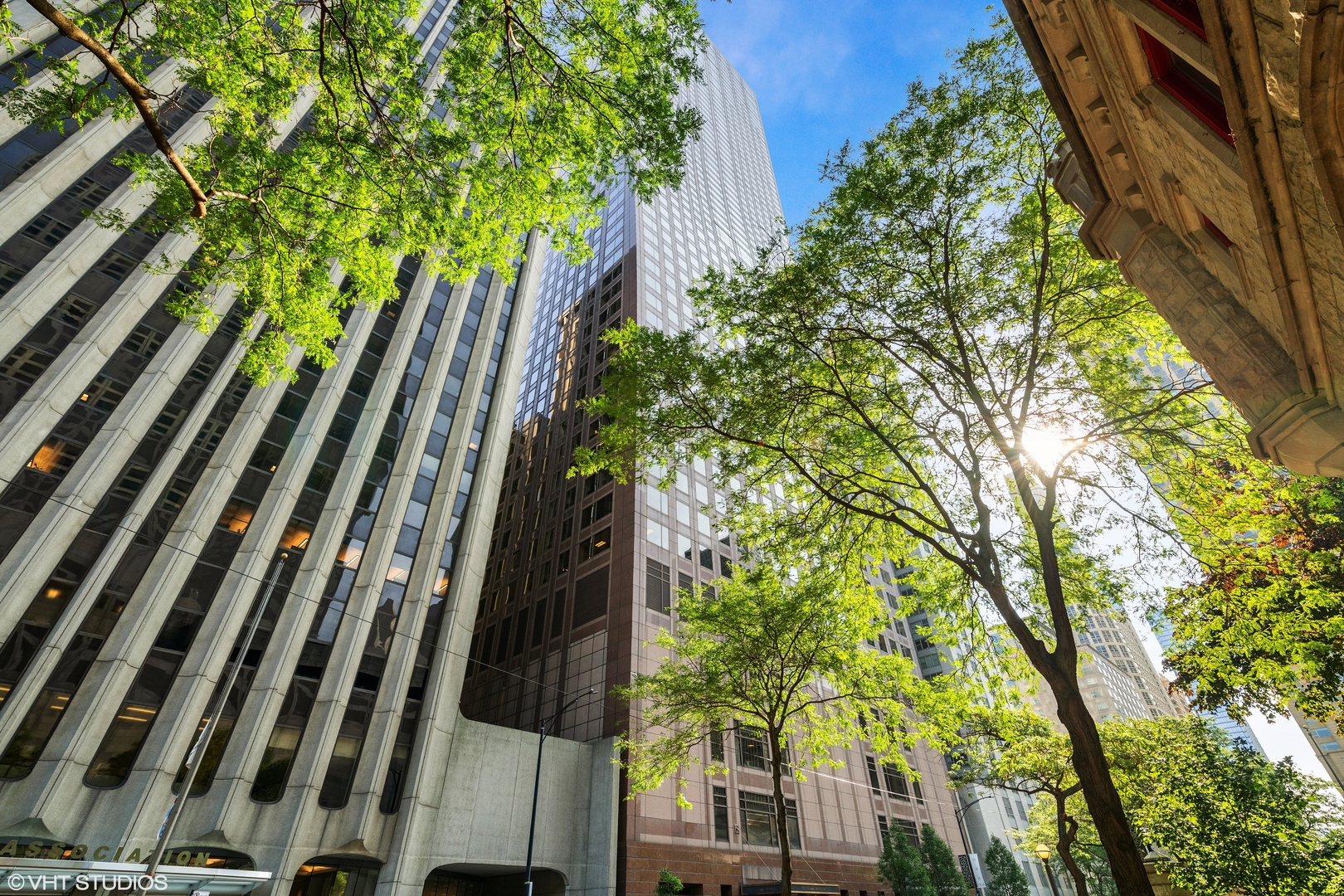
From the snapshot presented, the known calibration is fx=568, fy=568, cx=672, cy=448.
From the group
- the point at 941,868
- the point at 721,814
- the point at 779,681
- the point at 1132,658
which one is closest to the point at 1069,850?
the point at 779,681

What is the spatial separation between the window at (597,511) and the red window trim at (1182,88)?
4053 centimetres

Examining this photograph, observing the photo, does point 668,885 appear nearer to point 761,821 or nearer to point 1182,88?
point 761,821

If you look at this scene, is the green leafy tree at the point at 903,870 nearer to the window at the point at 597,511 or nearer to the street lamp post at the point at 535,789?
the street lamp post at the point at 535,789

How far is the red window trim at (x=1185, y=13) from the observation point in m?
5.89

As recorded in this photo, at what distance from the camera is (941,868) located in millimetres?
41875

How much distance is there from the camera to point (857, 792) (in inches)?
1775

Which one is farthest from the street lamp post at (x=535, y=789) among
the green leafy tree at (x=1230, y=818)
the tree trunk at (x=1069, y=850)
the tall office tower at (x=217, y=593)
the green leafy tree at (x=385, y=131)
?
the green leafy tree at (x=1230, y=818)

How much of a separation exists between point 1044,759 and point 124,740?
1402 inches

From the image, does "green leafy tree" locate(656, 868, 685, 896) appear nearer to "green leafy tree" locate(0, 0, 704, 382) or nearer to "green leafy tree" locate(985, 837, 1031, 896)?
"green leafy tree" locate(0, 0, 704, 382)

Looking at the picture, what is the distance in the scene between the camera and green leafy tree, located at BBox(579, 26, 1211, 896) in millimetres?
11945

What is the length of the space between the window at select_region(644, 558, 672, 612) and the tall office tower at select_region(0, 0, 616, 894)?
34.1 ft

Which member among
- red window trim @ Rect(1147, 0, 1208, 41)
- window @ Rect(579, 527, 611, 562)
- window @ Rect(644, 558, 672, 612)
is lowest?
red window trim @ Rect(1147, 0, 1208, 41)

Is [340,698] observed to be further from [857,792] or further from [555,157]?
[857,792]

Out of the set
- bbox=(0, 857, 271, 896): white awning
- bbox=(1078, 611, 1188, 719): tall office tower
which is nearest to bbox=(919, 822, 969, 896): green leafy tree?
bbox=(0, 857, 271, 896): white awning
